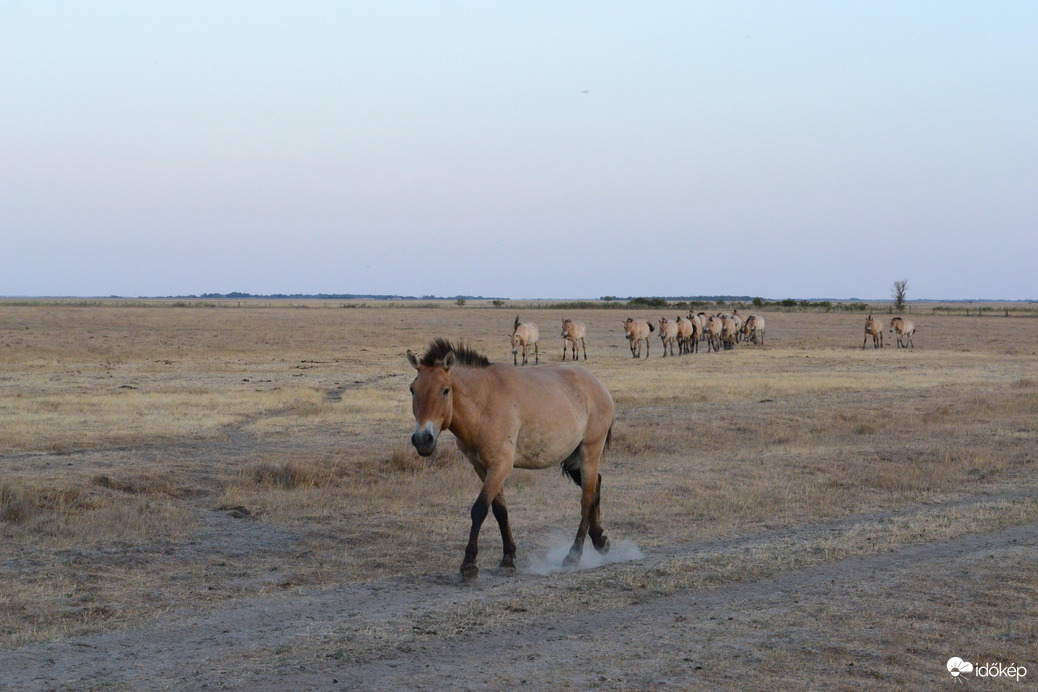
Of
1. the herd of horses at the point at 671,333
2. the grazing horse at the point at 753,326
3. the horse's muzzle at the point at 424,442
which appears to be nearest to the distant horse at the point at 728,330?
the herd of horses at the point at 671,333

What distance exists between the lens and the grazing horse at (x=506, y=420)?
822 cm

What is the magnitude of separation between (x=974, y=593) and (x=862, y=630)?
4.85 ft

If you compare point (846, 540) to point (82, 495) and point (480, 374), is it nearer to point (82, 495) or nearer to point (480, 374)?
point (480, 374)

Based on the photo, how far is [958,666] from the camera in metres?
5.90

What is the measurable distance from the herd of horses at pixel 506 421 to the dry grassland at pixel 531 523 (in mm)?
638

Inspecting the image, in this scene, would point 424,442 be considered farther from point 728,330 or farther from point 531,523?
point 728,330

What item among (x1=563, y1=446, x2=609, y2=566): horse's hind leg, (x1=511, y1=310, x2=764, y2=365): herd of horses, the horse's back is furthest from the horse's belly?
(x1=511, y1=310, x2=764, y2=365): herd of horses

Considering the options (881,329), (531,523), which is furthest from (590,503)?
(881,329)

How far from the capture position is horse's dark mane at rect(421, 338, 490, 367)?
842cm

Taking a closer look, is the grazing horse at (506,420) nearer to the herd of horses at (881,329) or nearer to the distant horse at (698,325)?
the distant horse at (698,325)

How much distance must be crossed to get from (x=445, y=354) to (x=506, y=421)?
2.62ft

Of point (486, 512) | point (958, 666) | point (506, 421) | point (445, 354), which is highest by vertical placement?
point (445, 354)

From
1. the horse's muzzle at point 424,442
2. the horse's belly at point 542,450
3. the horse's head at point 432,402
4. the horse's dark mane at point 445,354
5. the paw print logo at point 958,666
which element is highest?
the horse's dark mane at point 445,354

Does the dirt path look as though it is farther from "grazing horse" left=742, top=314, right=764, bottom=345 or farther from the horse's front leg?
"grazing horse" left=742, top=314, right=764, bottom=345
